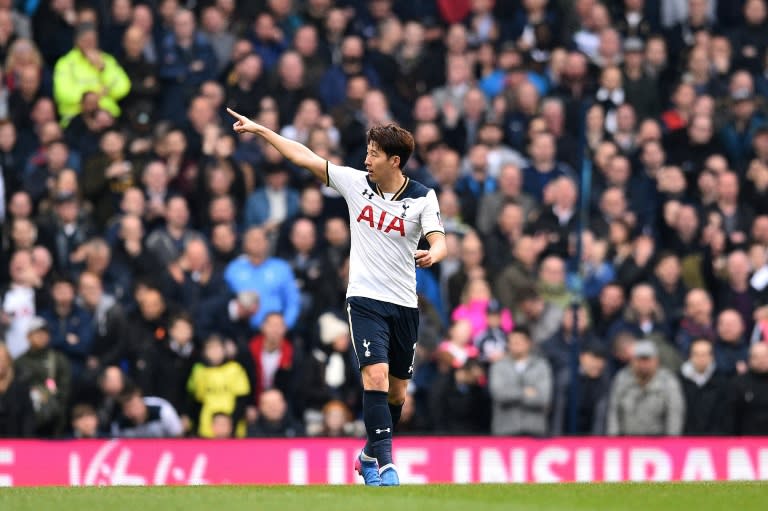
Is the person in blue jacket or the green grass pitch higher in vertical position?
the person in blue jacket

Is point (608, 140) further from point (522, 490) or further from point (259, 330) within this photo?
point (522, 490)

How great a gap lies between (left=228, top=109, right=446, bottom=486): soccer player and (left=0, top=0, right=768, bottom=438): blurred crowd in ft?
16.2

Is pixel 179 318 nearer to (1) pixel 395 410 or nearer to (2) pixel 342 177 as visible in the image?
(1) pixel 395 410

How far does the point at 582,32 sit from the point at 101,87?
6112 millimetres

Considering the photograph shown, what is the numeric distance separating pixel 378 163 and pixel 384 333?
1096mm

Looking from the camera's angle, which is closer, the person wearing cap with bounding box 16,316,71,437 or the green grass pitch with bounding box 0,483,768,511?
the green grass pitch with bounding box 0,483,768,511

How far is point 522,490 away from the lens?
37.8 ft

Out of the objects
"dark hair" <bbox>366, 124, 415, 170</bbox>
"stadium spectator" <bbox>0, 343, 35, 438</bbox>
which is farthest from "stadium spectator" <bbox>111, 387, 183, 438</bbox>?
"dark hair" <bbox>366, 124, 415, 170</bbox>

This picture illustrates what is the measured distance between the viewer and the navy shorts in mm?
11523

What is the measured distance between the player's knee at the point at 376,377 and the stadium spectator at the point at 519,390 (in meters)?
5.30

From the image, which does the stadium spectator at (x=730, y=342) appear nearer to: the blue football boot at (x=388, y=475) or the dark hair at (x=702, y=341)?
the dark hair at (x=702, y=341)

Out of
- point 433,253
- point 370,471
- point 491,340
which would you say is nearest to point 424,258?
point 433,253

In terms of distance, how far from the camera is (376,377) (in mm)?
11492

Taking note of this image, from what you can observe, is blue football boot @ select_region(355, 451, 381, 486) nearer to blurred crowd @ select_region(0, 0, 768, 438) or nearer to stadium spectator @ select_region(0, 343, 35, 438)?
blurred crowd @ select_region(0, 0, 768, 438)
